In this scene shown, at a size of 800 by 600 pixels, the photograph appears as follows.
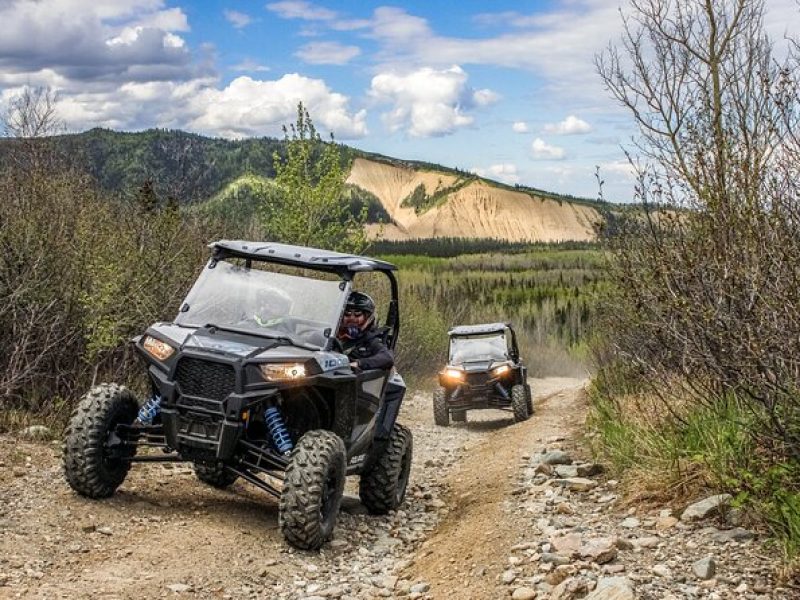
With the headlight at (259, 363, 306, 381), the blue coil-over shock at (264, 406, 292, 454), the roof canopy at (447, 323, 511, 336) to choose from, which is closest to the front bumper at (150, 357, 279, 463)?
the headlight at (259, 363, 306, 381)

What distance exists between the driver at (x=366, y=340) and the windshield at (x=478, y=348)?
12.5 meters

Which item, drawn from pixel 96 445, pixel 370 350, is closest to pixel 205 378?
pixel 96 445

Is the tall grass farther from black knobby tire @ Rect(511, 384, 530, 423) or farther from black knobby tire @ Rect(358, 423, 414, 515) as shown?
black knobby tire @ Rect(511, 384, 530, 423)

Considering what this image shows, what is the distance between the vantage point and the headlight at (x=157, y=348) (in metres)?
7.93

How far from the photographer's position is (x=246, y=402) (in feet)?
25.1

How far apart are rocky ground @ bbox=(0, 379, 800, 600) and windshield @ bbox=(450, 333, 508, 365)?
37.6ft

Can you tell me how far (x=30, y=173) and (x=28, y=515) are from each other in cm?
806

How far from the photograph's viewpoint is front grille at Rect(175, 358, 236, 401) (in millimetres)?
7703

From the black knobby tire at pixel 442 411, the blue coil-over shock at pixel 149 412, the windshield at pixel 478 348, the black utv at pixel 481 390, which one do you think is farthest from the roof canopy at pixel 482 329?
the blue coil-over shock at pixel 149 412

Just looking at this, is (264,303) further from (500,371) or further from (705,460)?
(500,371)

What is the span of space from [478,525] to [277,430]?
2.00 meters

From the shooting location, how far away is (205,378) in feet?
25.5

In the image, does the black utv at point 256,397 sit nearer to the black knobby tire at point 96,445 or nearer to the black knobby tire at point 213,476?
the black knobby tire at point 96,445

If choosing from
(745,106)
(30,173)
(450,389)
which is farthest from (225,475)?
(450,389)
